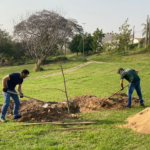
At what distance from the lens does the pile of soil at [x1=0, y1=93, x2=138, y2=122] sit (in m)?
6.40

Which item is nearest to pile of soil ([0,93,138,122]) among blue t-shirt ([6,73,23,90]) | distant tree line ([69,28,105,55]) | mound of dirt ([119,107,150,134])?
blue t-shirt ([6,73,23,90])

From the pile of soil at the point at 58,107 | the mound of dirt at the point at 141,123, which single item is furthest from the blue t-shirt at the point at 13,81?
the mound of dirt at the point at 141,123

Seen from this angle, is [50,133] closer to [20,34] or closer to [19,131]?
[19,131]

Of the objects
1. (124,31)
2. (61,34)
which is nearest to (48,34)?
(61,34)

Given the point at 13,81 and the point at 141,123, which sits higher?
the point at 13,81

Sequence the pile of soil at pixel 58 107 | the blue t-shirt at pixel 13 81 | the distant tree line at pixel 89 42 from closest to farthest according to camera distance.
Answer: the blue t-shirt at pixel 13 81 → the pile of soil at pixel 58 107 → the distant tree line at pixel 89 42

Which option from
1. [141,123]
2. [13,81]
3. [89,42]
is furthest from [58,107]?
[89,42]

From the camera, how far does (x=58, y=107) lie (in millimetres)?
7668

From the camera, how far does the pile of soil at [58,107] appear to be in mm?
6403

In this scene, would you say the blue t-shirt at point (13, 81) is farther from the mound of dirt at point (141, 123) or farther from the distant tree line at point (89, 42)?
the distant tree line at point (89, 42)

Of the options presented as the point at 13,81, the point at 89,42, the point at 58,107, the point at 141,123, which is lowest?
the point at 58,107

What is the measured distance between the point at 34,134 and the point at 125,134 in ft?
8.16

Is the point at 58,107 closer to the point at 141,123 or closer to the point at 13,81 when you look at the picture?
the point at 13,81

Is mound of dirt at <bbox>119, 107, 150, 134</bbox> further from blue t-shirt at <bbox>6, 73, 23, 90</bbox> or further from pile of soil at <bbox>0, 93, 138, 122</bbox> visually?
blue t-shirt at <bbox>6, 73, 23, 90</bbox>
